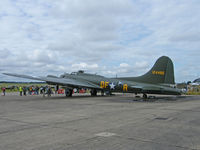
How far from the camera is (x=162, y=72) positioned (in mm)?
23156

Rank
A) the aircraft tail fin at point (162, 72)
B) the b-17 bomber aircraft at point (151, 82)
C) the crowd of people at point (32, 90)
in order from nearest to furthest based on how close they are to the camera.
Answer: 1. the b-17 bomber aircraft at point (151, 82)
2. the aircraft tail fin at point (162, 72)
3. the crowd of people at point (32, 90)

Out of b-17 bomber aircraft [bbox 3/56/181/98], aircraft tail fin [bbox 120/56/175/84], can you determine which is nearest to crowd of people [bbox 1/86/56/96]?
b-17 bomber aircraft [bbox 3/56/181/98]

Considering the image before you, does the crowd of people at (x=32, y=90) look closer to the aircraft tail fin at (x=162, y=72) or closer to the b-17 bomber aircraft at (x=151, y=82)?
the b-17 bomber aircraft at (x=151, y=82)

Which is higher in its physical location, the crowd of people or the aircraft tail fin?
the aircraft tail fin

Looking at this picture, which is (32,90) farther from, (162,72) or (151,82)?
(162,72)

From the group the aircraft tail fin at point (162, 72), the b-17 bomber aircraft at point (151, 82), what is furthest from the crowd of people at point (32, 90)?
the aircraft tail fin at point (162, 72)

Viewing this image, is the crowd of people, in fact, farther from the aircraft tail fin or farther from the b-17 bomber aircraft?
the aircraft tail fin

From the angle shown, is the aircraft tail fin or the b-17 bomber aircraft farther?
the aircraft tail fin

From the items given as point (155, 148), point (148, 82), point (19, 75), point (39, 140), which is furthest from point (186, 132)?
point (19, 75)

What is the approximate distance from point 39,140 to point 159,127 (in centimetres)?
472

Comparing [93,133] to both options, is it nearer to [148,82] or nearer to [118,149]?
[118,149]

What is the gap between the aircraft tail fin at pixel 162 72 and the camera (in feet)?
75.8

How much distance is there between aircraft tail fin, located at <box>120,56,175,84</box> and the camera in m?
23.1

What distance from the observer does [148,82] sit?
23.7 metres
